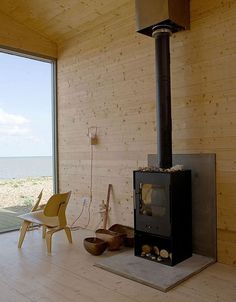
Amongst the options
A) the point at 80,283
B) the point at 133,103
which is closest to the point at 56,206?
the point at 80,283

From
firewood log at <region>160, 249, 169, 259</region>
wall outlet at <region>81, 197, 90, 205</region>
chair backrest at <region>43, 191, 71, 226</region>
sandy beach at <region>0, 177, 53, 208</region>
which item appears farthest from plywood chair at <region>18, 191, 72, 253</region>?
firewood log at <region>160, 249, 169, 259</region>

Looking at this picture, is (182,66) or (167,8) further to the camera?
(182,66)

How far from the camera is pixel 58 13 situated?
3986 mm

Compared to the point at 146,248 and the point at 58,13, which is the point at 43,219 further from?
the point at 58,13

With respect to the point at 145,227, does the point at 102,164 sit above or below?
above

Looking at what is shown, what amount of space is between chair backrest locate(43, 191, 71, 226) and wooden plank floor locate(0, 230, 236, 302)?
0.42 meters

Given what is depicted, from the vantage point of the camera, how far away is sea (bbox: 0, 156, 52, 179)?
4309 millimetres

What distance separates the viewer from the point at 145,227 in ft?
9.75

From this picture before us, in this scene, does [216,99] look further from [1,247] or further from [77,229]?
[1,247]

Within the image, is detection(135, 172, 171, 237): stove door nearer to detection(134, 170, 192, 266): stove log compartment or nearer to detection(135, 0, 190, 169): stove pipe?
detection(134, 170, 192, 266): stove log compartment

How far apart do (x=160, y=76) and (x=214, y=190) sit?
1.25 meters

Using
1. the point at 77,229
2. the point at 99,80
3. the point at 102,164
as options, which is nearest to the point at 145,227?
the point at 102,164

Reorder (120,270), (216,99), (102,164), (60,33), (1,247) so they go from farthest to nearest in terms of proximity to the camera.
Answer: (60,33) → (102,164) → (1,247) → (216,99) → (120,270)

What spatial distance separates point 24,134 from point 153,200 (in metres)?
2.44
